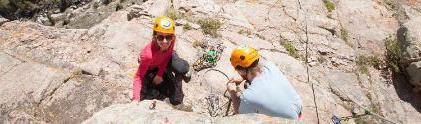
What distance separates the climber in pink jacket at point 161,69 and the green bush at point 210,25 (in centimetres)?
184

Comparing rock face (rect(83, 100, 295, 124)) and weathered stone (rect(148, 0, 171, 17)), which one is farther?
weathered stone (rect(148, 0, 171, 17))

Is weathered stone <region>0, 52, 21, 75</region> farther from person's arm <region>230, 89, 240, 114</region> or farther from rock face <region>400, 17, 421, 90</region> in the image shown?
rock face <region>400, 17, 421, 90</region>

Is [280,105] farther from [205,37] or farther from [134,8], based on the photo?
[134,8]

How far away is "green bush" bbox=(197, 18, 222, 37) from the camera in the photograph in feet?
34.1

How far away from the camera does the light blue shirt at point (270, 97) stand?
18.2ft

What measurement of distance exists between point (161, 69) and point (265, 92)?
2879mm

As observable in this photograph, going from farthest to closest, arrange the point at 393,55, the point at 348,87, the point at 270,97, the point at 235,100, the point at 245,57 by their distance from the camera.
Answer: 1. the point at 393,55
2. the point at 348,87
3. the point at 235,100
4. the point at 245,57
5. the point at 270,97

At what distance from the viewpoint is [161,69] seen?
796 centimetres

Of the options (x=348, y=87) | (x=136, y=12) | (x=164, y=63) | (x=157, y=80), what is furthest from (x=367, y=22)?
(x=157, y=80)

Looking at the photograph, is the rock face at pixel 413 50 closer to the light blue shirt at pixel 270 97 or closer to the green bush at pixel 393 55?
the green bush at pixel 393 55

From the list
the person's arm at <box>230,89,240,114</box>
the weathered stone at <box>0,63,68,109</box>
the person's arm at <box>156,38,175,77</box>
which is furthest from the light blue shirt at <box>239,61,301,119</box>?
the weathered stone at <box>0,63,68,109</box>

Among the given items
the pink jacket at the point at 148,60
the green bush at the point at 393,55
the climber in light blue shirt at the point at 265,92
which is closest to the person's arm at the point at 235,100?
the climber in light blue shirt at the point at 265,92

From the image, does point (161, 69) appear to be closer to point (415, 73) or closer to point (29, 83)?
point (29, 83)

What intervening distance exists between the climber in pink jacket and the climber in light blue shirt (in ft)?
5.69
